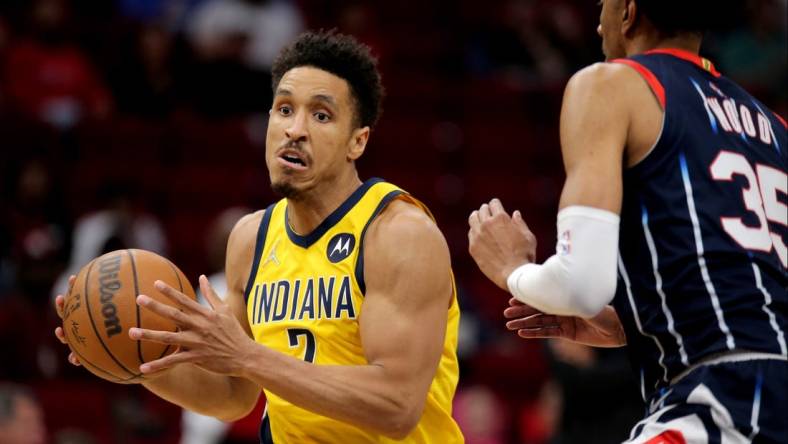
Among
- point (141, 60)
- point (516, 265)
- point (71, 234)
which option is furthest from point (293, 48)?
point (141, 60)

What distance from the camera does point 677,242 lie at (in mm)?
3361

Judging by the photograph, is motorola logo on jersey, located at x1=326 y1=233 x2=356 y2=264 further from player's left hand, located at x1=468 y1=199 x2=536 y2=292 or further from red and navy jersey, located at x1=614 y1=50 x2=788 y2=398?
red and navy jersey, located at x1=614 y1=50 x2=788 y2=398

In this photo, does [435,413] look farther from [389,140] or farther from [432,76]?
[432,76]

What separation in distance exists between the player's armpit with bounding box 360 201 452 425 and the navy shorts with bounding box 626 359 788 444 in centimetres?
92

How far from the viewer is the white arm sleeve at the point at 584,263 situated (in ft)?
10.8

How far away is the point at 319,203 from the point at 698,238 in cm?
160

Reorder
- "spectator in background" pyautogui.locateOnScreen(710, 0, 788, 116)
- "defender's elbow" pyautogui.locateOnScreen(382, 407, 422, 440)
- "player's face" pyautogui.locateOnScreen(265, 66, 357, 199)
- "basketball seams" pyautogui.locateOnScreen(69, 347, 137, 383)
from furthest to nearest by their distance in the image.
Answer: "spectator in background" pyautogui.locateOnScreen(710, 0, 788, 116)
"player's face" pyautogui.locateOnScreen(265, 66, 357, 199)
"basketball seams" pyautogui.locateOnScreen(69, 347, 137, 383)
"defender's elbow" pyautogui.locateOnScreen(382, 407, 422, 440)

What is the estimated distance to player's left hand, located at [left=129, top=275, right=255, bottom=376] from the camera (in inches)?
141

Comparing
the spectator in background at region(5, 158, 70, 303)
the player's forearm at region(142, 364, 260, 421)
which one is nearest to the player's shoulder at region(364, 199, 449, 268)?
the player's forearm at region(142, 364, 260, 421)

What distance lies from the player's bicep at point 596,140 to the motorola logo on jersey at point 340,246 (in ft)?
3.71

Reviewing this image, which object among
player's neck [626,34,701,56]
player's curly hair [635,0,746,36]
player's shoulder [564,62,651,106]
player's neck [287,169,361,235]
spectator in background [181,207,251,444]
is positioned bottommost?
spectator in background [181,207,251,444]

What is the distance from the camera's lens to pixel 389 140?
11914mm

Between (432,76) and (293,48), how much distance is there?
8683 mm

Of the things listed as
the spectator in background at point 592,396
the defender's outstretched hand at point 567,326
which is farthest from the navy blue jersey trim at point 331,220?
the spectator in background at point 592,396
